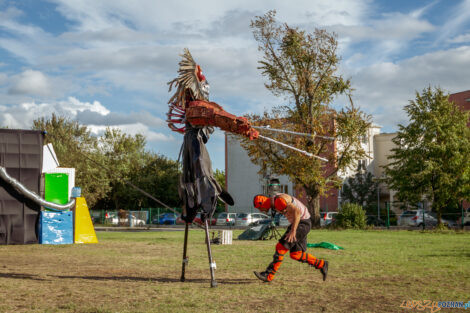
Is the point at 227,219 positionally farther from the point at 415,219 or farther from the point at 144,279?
the point at 144,279

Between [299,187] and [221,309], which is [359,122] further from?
[221,309]

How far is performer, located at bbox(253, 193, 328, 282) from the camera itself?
827 centimetres

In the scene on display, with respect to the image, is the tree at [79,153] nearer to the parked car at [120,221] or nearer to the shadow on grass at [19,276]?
Result: the parked car at [120,221]

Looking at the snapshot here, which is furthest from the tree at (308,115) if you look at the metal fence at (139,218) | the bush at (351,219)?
the metal fence at (139,218)

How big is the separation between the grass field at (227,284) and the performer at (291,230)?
1.21ft

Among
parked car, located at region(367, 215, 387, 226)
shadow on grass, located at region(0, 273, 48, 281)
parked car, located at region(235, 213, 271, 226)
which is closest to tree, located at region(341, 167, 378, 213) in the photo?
parked car, located at region(367, 215, 387, 226)

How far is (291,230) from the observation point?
324 inches

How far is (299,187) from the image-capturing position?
32750 millimetres

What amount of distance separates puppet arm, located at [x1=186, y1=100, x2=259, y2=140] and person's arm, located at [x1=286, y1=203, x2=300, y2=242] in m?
1.37

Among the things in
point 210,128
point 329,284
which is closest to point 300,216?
point 329,284

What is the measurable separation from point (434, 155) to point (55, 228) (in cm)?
2378

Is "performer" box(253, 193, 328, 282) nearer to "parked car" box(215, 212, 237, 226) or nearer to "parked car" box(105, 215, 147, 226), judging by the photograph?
"parked car" box(215, 212, 237, 226)

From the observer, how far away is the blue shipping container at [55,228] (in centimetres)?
1841

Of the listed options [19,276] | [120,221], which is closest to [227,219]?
[120,221]
